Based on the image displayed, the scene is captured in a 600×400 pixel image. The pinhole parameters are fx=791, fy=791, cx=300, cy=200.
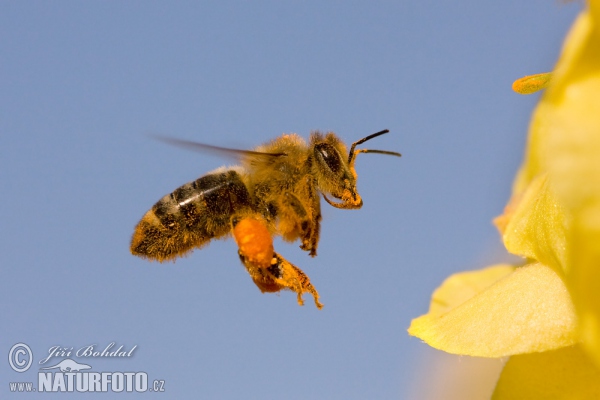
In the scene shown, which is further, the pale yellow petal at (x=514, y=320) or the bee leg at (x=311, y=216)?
the bee leg at (x=311, y=216)

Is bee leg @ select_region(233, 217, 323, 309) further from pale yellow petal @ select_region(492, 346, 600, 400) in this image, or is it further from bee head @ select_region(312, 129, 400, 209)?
pale yellow petal @ select_region(492, 346, 600, 400)

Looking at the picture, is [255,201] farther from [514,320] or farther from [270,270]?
[514,320]

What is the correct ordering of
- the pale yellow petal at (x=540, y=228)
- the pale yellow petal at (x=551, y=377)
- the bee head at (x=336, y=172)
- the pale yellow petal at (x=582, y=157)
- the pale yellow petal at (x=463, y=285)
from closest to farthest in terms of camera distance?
the pale yellow petal at (x=582, y=157) < the pale yellow petal at (x=540, y=228) < the pale yellow petal at (x=551, y=377) < the pale yellow petal at (x=463, y=285) < the bee head at (x=336, y=172)

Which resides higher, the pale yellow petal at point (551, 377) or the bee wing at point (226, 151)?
the bee wing at point (226, 151)

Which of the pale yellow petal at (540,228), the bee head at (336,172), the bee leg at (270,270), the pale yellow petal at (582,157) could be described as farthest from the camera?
the bee head at (336,172)

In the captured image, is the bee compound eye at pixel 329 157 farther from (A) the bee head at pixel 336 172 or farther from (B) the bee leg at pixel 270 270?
(B) the bee leg at pixel 270 270

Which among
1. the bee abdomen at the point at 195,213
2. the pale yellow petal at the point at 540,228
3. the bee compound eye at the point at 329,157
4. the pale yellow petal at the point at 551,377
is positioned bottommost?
the pale yellow petal at the point at 551,377

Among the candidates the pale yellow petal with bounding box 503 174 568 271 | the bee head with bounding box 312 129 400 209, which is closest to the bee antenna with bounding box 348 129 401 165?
the bee head with bounding box 312 129 400 209

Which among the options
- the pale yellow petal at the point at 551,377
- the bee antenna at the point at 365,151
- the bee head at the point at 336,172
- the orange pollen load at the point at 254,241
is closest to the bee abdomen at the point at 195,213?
the orange pollen load at the point at 254,241
